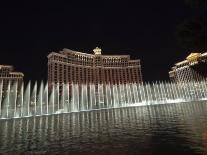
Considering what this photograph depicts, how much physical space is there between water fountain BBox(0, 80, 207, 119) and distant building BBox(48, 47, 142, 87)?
30.3 meters

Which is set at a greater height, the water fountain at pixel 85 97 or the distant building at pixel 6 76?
the distant building at pixel 6 76

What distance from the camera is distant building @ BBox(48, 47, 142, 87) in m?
112

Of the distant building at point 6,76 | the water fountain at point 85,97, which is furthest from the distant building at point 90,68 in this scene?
the water fountain at point 85,97

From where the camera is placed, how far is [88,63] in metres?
126

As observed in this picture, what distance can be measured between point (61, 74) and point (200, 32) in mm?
106204

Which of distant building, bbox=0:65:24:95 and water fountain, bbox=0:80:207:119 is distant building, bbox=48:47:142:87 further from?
water fountain, bbox=0:80:207:119

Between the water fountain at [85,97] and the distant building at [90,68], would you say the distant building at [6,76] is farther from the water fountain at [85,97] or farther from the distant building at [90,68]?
the water fountain at [85,97]

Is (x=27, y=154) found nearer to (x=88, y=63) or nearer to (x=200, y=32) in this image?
(x=200, y=32)

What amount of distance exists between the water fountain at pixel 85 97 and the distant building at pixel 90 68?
3035 cm

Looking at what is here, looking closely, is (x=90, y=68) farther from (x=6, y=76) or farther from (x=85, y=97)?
(x=85, y=97)

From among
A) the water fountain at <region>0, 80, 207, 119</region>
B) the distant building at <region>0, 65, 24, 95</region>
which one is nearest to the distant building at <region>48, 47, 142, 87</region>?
the distant building at <region>0, 65, 24, 95</region>

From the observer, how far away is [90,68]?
4963 inches

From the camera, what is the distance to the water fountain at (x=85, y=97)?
52.1m

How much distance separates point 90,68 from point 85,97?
5927 centimetres
